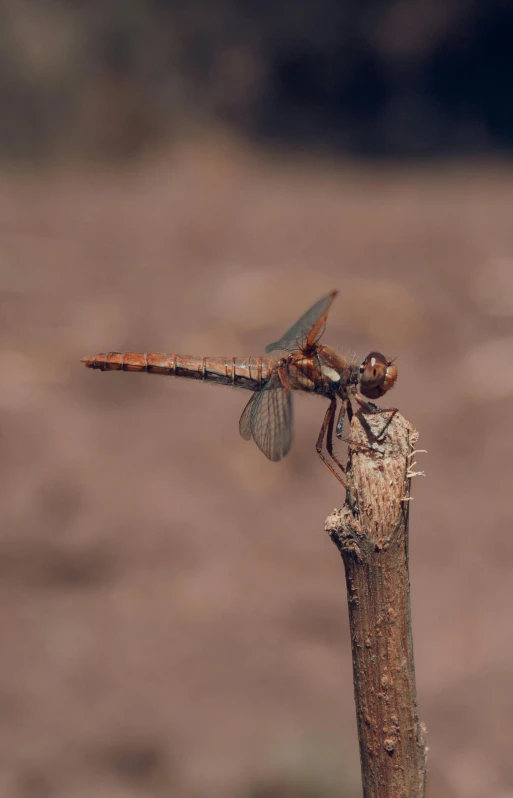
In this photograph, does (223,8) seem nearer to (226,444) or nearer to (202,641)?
(226,444)

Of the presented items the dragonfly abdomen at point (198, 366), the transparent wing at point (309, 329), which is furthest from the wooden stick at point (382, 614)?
the dragonfly abdomen at point (198, 366)

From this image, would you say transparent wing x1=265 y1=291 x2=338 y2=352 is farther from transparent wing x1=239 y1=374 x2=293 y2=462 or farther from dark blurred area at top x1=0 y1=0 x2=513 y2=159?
dark blurred area at top x1=0 y1=0 x2=513 y2=159

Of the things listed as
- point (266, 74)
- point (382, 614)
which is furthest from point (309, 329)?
point (266, 74)

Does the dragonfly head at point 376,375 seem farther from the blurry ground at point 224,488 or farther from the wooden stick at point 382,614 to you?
the blurry ground at point 224,488

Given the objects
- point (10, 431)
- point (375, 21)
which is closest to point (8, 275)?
point (10, 431)

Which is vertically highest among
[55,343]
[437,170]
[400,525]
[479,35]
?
[479,35]

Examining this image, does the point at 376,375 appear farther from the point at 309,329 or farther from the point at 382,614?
the point at 382,614
